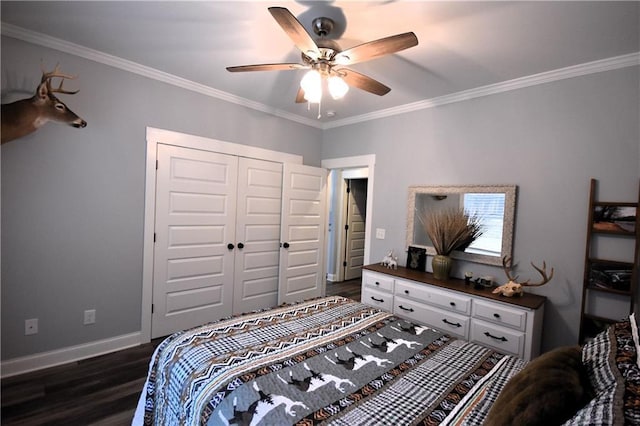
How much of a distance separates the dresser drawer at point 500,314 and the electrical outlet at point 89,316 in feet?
10.7

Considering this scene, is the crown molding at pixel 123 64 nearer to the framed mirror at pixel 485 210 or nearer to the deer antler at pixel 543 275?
the framed mirror at pixel 485 210

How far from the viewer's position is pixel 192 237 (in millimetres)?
3041

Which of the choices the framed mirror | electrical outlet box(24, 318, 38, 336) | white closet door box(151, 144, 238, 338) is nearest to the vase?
the framed mirror

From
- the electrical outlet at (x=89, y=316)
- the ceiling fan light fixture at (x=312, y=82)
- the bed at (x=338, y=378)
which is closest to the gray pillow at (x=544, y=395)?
the bed at (x=338, y=378)

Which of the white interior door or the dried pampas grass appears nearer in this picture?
the dried pampas grass

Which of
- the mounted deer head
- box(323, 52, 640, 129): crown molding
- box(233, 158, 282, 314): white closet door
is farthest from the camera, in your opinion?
box(233, 158, 282, 314): white closet door

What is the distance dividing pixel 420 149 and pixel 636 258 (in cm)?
190

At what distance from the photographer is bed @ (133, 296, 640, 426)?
3.26 ft

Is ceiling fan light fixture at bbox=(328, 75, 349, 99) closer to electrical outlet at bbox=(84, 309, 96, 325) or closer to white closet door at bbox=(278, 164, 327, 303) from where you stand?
white closet door at bbox=(278, 164, 327, 303)

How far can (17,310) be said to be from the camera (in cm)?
222

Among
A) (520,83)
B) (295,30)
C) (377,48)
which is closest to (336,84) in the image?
(377,48)

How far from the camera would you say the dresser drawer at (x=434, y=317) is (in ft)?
8.07

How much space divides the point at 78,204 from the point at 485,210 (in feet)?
11.7

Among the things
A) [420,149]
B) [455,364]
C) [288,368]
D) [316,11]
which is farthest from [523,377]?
[420,149]
